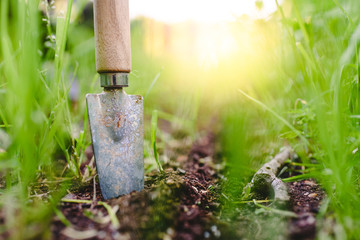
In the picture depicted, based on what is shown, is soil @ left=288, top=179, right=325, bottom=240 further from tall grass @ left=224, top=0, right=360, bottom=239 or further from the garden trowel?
the garden trowel

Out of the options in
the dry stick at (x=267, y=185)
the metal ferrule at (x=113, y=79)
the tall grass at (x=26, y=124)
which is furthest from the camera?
the metal ferrule at (x=113, y=79)

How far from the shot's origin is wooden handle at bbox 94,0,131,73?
75 cm

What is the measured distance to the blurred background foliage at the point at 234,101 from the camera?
57 centimetres

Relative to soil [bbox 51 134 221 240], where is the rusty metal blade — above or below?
above

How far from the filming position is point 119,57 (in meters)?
0.77

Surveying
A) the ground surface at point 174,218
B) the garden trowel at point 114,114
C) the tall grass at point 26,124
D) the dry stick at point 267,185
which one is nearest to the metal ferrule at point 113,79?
the garden trowel at point 114,114

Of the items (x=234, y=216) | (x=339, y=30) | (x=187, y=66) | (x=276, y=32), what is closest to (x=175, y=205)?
(x=234, y=216)

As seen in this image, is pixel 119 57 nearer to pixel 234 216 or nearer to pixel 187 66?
pixel 234 216

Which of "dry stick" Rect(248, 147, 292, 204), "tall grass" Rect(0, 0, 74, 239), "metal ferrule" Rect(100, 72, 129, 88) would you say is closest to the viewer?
"tall grass" Rect(0, 0, 74, 239)

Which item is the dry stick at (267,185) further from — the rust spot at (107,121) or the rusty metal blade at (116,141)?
the rust spot at (107,121)

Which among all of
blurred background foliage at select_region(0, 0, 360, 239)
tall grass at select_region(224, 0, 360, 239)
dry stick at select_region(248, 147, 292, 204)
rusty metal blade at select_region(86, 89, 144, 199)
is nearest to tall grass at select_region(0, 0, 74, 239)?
blurred background foliage at select_region(0, 0, 360, 239)

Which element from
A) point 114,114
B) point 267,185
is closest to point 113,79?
point 114,114

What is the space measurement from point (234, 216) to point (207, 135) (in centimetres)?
118

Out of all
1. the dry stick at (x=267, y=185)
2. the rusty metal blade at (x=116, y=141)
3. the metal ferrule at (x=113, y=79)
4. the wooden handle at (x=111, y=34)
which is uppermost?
the wooden handle at (x=111, y=34)
